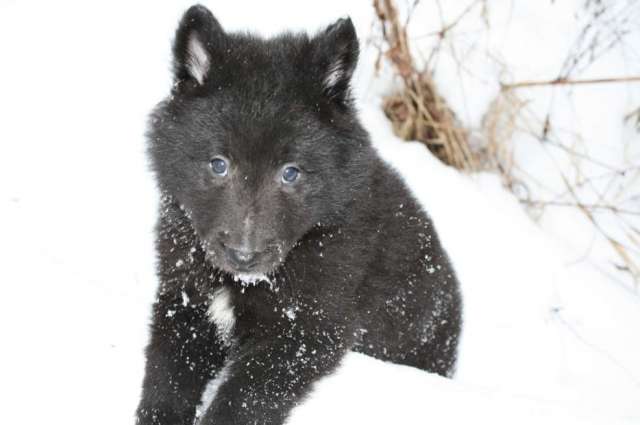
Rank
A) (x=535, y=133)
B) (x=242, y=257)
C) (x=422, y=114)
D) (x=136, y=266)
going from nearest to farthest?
(x=242, y=257)
(x=136, y=266)
(x=422, y=114)
(x=535, y=133)

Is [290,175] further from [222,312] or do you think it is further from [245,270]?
[222,312]

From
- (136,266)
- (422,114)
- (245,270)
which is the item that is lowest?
(136,266)

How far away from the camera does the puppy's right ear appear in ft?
10.1

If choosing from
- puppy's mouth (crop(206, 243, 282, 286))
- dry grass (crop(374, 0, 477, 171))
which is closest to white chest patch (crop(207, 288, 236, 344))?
puppy's mouth (crop(206, 243, 282, 286))

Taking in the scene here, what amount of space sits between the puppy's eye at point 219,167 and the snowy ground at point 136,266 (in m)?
0.95

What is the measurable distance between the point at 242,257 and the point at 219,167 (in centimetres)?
39

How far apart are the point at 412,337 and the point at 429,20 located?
11.2 feet

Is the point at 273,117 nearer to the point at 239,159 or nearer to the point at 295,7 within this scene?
the point at 239,159

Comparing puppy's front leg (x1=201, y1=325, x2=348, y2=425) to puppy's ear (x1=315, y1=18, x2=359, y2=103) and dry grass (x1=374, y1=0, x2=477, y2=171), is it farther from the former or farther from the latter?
dry grass (x1=374, y1=0, x2=477, y2=171)

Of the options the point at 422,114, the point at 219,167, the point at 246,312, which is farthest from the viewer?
the point at 422,114

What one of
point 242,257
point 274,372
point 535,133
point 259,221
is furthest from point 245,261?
point 535,133

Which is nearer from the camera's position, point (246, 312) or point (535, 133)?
point (246, 312)

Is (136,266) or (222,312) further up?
(222,312)

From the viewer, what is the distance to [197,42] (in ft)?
10.1
